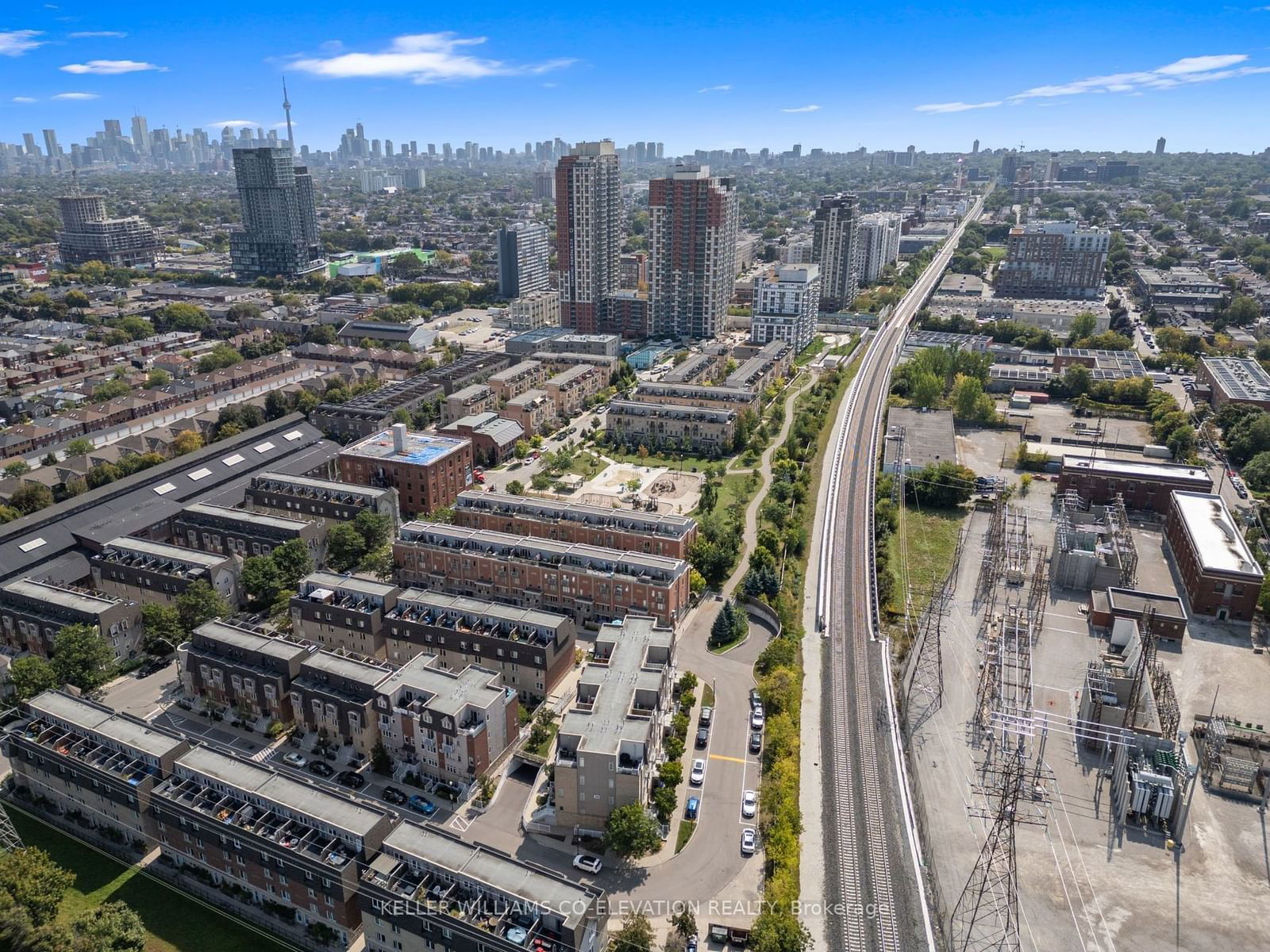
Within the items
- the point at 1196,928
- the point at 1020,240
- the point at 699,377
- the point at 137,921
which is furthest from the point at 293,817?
the point at 1020,240

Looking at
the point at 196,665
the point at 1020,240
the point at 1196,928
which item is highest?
the point at 1020,240

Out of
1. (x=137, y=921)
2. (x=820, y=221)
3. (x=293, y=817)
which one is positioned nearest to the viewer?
(x=137, y=921)

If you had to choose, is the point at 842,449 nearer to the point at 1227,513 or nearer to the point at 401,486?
the point at 1227,513

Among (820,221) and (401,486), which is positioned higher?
(820,221)

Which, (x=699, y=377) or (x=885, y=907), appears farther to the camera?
(x=699, y=377)

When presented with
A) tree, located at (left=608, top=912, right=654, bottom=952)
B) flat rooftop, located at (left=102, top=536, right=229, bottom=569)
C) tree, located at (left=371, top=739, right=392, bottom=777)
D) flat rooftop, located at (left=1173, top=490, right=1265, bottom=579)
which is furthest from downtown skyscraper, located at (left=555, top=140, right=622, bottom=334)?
Answer: tree, located at (left=608, top=912, right=654, bottom=952)

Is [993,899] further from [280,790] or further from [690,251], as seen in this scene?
[690,251]

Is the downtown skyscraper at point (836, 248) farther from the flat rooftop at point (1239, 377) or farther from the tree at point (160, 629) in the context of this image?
the tree at point (160, 629)

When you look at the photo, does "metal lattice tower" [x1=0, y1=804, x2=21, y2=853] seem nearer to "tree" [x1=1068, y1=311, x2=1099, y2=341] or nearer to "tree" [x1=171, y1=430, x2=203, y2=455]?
"tree" [x1=171, y1=430, x2=203, y2=455]
